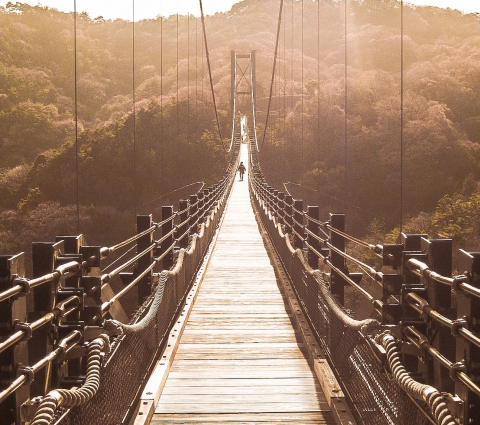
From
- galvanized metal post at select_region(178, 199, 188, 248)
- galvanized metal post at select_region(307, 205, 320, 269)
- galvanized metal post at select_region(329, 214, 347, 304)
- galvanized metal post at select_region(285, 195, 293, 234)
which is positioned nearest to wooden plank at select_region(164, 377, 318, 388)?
galvanized metal post at select_region(329, 214, 347, 304)

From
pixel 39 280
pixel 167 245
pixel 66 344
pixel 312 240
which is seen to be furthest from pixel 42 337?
pixel 312 240

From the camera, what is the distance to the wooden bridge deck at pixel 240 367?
2.48 metres

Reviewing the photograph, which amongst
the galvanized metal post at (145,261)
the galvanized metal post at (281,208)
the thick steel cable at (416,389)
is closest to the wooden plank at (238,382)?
the galvanized metal post at (145,261)

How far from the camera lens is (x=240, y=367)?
307cm

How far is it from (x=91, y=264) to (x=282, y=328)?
1995 mm

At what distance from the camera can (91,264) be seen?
2160 mm

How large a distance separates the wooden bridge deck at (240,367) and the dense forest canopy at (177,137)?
15.5 meters

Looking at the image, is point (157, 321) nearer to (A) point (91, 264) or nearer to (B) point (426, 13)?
(A) point (91, 264)

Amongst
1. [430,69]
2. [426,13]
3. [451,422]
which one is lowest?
[451,422]

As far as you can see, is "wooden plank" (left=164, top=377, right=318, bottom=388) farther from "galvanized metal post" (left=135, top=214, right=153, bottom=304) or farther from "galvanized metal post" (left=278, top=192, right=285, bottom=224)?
"galvanized metal post" (left=278, top=192, right=285, bottom=224)

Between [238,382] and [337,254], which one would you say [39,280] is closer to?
[238,382]

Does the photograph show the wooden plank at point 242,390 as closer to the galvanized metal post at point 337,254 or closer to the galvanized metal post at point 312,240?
the galvanized metal post at point 337,254

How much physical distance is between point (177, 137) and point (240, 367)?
23068 millimetres

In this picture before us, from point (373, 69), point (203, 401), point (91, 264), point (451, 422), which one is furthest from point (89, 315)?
point (373, 69)
